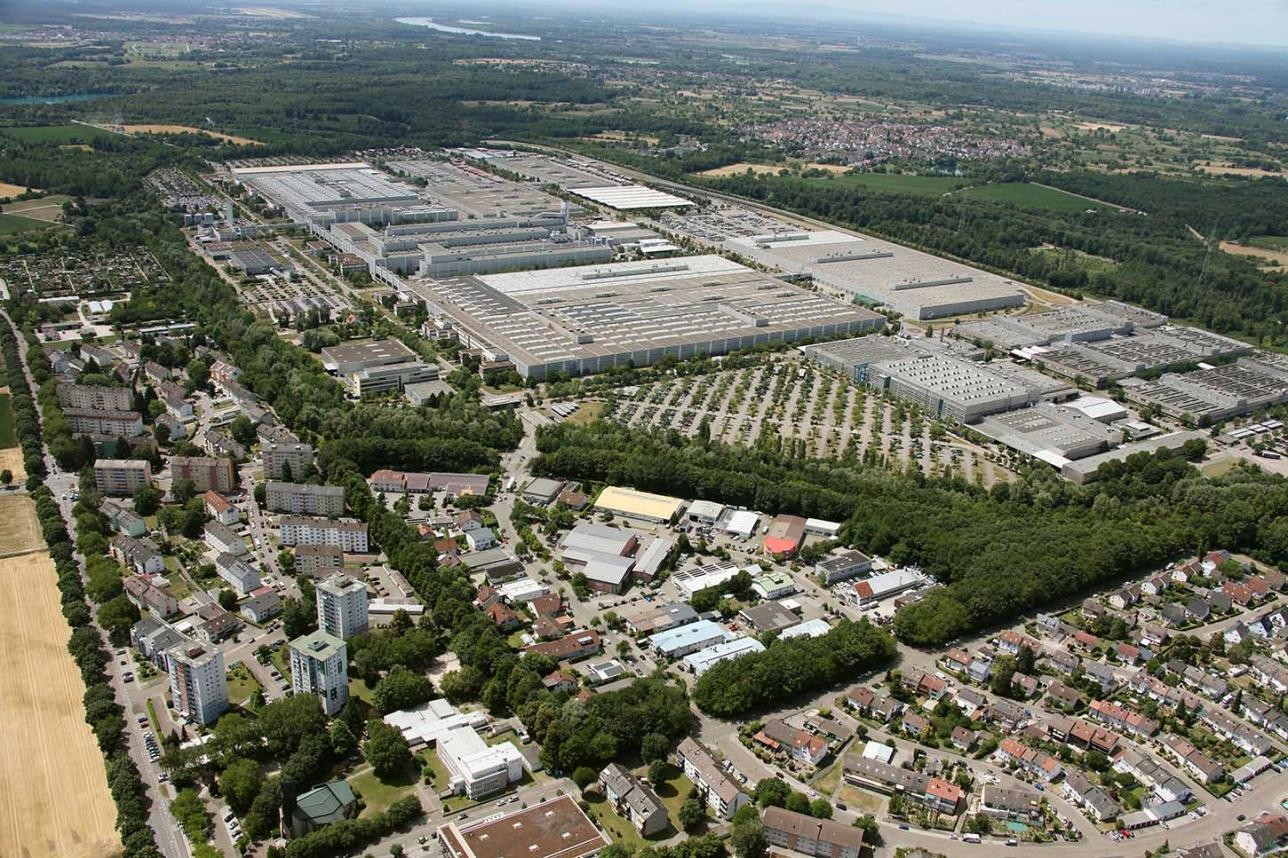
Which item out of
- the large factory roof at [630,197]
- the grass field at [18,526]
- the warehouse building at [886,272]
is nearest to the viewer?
the grass field at [18,526]

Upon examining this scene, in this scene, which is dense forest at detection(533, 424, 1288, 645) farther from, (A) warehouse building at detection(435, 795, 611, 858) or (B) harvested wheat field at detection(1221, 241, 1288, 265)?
(B) harvested wheat field at detection(1221, 241, 1288, 265)

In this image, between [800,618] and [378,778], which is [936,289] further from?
[378,778]

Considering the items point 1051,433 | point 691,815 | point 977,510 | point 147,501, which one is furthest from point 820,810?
point 1051,433

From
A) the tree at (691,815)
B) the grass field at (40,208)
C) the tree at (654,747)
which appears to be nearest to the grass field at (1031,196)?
Result: the grass field at (40,208)

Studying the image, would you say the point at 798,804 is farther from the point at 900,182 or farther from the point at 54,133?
the point at 54,133

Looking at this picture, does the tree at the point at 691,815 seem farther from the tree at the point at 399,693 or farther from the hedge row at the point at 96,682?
the hedge row at the point at 96,682

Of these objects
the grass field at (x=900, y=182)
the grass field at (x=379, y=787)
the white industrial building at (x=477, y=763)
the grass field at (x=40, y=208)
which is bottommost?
the grass field at (x=379, y=787)
